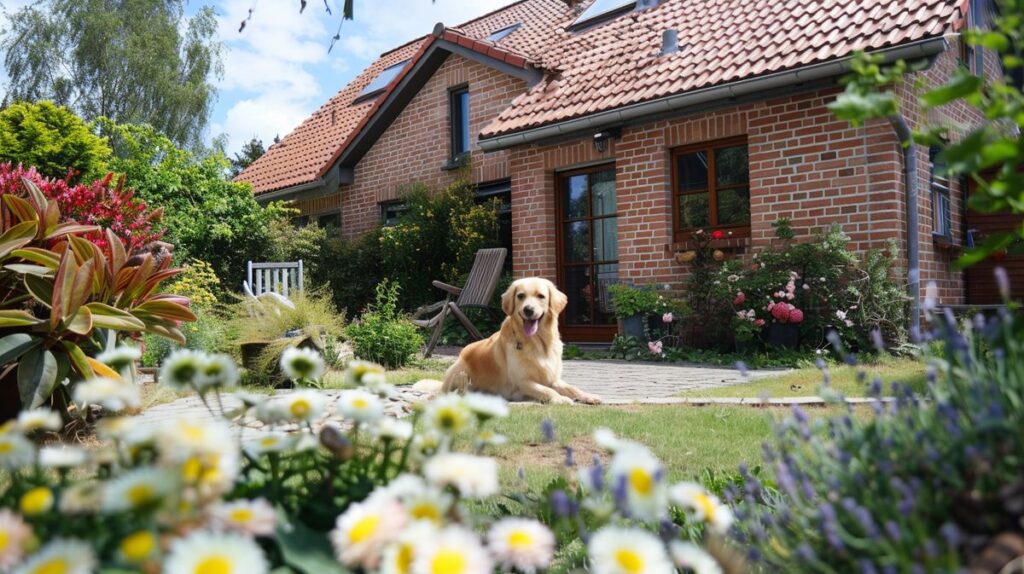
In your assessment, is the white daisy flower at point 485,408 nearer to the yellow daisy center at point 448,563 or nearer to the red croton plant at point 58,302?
the yellow daisy center at point 448,563

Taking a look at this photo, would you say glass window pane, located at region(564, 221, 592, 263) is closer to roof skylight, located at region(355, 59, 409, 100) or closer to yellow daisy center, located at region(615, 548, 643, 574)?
roof skylight, located at region(355, 59, 409, 100)

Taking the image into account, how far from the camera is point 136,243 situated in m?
4.71

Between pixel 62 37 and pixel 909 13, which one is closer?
pixel 909 13

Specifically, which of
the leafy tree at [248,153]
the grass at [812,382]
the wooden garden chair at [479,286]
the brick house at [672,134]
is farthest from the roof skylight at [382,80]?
the leafy tree at [248,153]

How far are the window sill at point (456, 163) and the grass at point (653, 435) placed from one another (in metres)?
7.69

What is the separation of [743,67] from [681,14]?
293cm

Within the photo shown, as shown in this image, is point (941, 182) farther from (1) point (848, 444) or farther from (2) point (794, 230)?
(1) point (848, 444)

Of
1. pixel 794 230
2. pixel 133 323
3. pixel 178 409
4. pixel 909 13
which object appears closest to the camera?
pixel 133 323

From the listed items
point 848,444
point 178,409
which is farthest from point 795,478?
point 178,409

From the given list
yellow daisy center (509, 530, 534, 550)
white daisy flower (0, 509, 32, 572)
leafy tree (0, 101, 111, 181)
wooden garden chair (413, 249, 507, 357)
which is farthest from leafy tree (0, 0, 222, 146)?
yellow daisy center (509, 530, 534, 550)

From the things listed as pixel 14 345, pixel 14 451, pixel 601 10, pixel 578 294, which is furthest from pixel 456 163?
pixel 14 451

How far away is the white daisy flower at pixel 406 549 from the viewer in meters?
0.78

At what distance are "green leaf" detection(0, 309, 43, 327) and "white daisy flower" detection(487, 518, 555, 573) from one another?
3.41 meters

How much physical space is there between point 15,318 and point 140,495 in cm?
338
